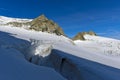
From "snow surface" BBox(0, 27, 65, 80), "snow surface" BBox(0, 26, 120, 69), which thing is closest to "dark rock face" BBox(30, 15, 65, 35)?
"snow surface" BBox(0, 26, 120, 69)

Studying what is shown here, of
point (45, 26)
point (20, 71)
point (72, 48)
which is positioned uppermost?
point (45, 26)

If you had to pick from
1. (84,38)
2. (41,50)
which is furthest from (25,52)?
(84,38)

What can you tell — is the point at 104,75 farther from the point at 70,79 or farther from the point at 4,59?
the point at 4,59

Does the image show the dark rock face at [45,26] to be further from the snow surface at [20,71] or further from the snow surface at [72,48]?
the snow surface at [20,71]

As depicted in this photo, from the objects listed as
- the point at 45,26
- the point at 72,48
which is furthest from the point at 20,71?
the point at 45,26

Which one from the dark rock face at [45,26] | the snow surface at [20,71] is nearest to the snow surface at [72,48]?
the dark rock face at [45,26]

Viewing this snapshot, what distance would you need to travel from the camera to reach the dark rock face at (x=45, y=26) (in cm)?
2061

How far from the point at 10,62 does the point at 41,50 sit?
10.6ft

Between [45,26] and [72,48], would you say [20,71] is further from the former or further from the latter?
[45,26]

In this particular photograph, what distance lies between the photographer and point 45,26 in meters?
21.0

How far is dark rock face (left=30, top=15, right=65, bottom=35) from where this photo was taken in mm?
20609

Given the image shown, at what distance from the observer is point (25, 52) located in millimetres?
9500

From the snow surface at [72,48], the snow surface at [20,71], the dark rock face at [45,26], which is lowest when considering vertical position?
the snow surface at [20,71]

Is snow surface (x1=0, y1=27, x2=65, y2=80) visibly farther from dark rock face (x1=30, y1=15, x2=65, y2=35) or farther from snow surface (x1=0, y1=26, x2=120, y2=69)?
dark rock face (x1=30, y1=15, x2=65, y2=35)
